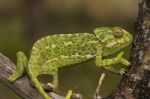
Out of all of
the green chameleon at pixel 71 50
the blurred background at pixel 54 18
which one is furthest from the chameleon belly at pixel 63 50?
the blurred background at pixel 54 18

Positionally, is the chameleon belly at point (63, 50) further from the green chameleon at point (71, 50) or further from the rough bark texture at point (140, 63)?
the rough bark texture at point (140, 63)

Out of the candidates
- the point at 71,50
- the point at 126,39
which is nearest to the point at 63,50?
the point at 71,50

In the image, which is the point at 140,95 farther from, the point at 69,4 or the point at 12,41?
the point at 69,4

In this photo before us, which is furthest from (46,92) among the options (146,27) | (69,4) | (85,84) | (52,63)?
(69,4)

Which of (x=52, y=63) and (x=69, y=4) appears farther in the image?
(x=69, y=4)

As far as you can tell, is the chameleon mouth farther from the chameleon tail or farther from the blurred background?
the blurred background

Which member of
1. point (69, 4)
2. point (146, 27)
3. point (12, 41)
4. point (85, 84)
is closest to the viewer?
point (146, 27)
